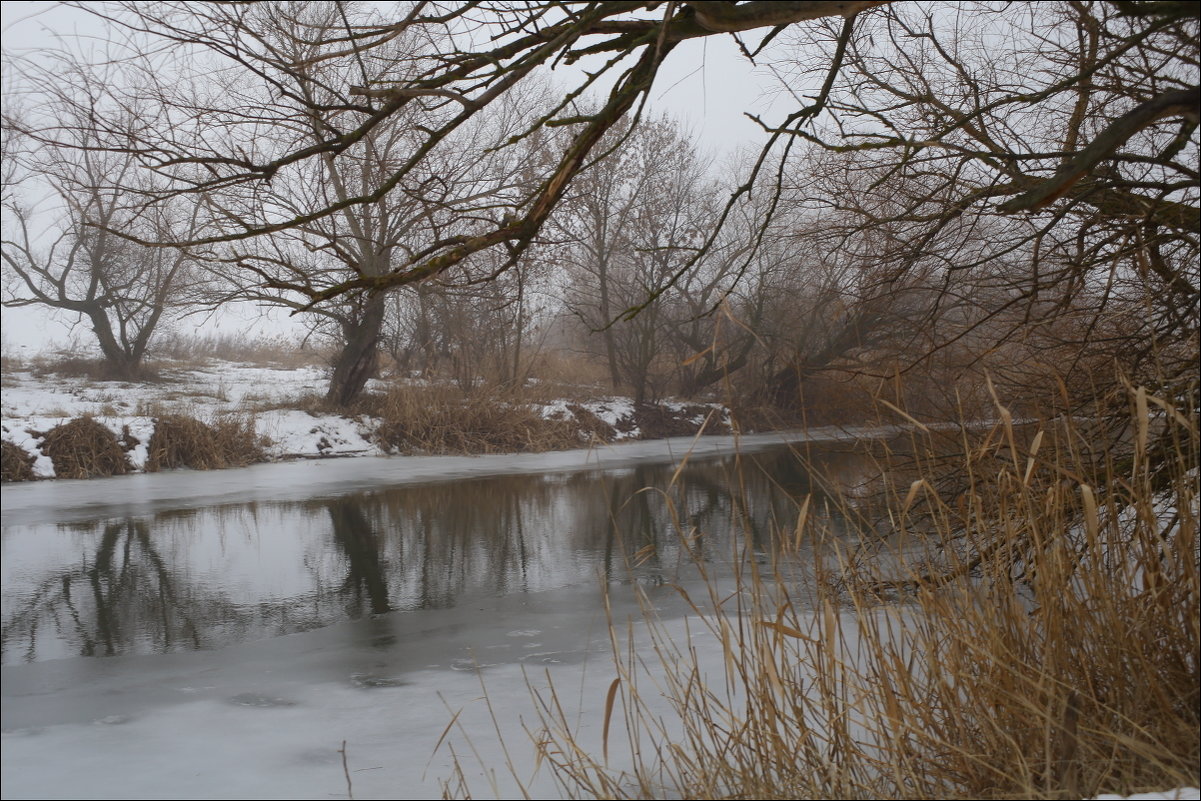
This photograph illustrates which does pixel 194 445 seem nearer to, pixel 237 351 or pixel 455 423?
pixel 455 423

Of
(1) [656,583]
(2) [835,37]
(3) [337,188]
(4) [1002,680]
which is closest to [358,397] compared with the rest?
(3) [337,188]

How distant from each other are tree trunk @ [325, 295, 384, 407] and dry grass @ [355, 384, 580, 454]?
28 centimetres

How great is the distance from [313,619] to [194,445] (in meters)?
7.16

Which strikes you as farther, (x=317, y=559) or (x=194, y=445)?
(x=194, y=445)

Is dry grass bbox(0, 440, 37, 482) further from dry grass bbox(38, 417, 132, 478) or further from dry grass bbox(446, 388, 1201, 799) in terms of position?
dry grass bbox(446, 388, 1201, 799)

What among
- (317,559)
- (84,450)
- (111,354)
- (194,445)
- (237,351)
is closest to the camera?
(317,559)

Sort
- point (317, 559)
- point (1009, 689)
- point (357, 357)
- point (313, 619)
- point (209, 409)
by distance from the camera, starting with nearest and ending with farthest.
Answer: point (1009, 689) → point (313, 619) → point (317, 559) → point (209, 409) → point (357, 357)

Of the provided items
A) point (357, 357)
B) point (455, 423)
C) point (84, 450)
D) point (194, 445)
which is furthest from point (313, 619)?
point (357, 357)

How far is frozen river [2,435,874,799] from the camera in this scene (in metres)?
3.38

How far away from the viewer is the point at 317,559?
6.90 metres

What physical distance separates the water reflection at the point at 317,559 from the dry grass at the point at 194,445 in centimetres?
311

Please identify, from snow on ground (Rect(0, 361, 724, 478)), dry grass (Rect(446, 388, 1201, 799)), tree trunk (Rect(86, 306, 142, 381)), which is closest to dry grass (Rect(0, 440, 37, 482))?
snow on ground (Rect(0, 361, 724, 478))

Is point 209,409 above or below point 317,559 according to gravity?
above

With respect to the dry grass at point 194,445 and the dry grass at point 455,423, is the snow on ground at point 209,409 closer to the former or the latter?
the dry grass at point 194,445
